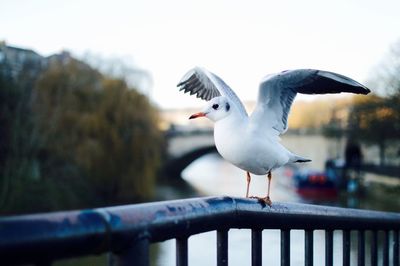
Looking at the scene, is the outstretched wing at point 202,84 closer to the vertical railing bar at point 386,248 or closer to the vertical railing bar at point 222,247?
the vertical railing bar at point 386,248

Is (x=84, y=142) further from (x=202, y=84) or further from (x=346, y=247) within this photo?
(x=346, y=247)

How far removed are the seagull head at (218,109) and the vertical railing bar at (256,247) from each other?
55cm

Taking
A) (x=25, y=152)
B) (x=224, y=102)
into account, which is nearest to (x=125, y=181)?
(x=25, y=152)

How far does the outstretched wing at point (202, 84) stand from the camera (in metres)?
1.91

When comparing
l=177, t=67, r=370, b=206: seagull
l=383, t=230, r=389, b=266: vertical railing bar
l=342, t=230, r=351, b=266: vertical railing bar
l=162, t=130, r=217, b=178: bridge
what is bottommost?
l=162, t=130, r=217, b=178: bridge

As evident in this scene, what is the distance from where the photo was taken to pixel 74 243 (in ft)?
2.15

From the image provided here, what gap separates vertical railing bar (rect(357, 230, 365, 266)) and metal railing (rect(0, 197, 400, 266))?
0.12 metres

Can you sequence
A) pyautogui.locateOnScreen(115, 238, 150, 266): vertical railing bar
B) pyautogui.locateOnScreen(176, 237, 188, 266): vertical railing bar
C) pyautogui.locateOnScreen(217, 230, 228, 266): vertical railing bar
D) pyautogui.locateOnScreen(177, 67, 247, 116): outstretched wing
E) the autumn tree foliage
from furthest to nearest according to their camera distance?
the autumn tree foliage, pyautogui.locateOnScreen(177, 67, 247, 116): outstretched wing, pyautogui.locateOnScreen(217, 230, 228, 266): vertical railing bar, pyautogui.locateOnScreen(176, 237, 188, 266): vertical railing bar, pyautogui.locateOnScreen(115, 238, 150, 266): vertical railing bar

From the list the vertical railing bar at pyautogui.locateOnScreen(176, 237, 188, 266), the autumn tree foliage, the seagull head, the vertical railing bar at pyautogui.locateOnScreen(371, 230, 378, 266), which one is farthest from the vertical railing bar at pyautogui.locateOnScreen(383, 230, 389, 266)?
the autumn tree foliage

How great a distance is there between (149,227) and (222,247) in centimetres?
31

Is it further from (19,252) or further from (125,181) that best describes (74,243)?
(125,181)

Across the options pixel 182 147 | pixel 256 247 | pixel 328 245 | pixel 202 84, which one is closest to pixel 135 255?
pixel 256 247

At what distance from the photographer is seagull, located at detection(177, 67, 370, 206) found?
1.57 meters

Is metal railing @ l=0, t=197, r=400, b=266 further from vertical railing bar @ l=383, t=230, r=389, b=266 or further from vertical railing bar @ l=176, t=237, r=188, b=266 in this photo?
vertical railing bar @ l=383, t=230, r=389, b=266
